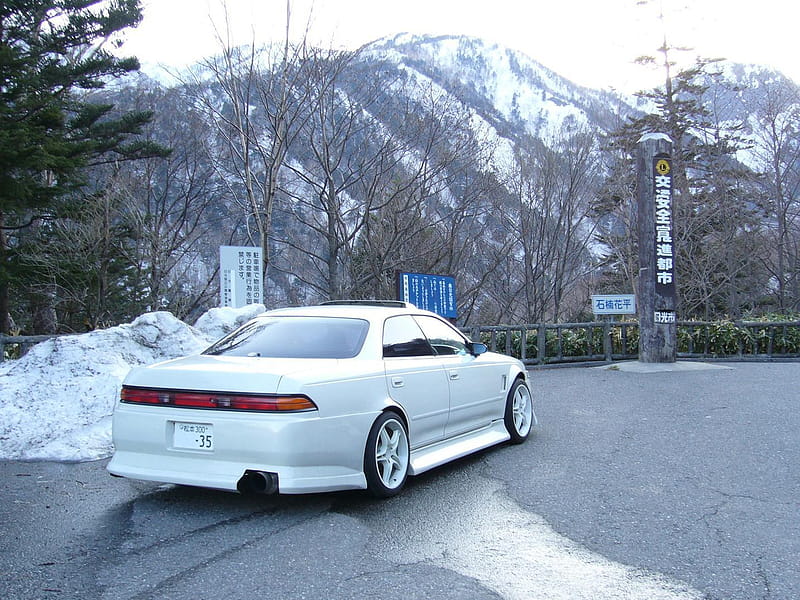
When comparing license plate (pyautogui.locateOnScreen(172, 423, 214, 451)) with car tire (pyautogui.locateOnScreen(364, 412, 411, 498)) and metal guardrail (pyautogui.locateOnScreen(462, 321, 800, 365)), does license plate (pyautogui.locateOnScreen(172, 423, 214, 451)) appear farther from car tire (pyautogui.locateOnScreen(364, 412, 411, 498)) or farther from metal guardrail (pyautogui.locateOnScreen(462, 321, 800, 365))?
metal guardrail (pyautogui.locateOnScreen(462, 321, 800, 365))

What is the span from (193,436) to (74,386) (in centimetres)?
371

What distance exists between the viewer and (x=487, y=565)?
3941 mm

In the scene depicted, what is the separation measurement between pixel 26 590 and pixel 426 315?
13.1 feet

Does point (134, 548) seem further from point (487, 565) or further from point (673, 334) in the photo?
point (673, 334)

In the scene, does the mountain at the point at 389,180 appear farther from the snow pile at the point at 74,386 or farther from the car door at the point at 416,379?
the car door at the point at 416,379

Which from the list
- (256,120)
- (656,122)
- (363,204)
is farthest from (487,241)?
(656,122)

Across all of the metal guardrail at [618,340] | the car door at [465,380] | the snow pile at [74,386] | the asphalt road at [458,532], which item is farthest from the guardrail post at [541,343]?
the car door at [465,380]

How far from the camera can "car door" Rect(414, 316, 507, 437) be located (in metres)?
6.32

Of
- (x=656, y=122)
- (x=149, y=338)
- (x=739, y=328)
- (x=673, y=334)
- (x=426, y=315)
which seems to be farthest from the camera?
(x=656, y=122)

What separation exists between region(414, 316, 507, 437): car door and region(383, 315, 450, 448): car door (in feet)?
0.45

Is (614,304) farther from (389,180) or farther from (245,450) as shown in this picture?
(245,450)

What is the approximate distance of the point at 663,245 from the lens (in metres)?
16.4

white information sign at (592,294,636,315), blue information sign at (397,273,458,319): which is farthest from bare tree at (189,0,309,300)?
white information sign at (592,294,636,315)

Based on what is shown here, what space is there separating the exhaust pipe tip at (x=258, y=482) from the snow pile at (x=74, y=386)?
9.48 feet
